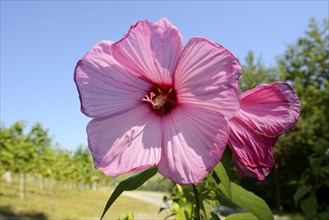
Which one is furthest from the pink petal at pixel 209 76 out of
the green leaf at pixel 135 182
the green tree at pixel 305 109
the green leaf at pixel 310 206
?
the green tree at pixel 305 109

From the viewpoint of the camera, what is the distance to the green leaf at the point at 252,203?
0.72 meters

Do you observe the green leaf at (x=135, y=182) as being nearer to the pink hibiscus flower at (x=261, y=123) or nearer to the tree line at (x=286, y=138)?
the pink hibiscus flower at (x=261, y=123)

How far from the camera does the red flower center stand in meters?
0.62

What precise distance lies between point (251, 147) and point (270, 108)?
0.24 ft

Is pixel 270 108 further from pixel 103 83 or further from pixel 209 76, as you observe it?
pixel 103 83

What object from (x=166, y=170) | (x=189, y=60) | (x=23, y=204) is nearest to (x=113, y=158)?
(x=166, y=170)

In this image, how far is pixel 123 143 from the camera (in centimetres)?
58

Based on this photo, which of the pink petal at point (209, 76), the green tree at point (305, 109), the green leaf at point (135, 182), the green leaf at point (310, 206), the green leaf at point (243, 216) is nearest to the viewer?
the pink petal at point (209, 76)

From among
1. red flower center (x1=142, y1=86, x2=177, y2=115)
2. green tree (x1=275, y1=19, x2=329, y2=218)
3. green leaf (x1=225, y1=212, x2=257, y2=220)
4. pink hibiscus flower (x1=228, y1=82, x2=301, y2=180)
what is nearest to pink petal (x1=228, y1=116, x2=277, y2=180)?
pink hibiscus flower (x1=228, y1=82, x2=301, y2=180)

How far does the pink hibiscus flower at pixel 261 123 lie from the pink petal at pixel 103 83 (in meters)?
0.18

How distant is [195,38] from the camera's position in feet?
1.81

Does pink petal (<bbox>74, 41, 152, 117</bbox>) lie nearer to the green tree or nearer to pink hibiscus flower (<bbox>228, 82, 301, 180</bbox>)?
pink hibiscus flower (<bbox>228, 82, 301, 180</bbox>)

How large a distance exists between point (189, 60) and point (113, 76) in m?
0.13

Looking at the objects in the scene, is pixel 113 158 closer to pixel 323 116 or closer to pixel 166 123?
pixel 166 123
